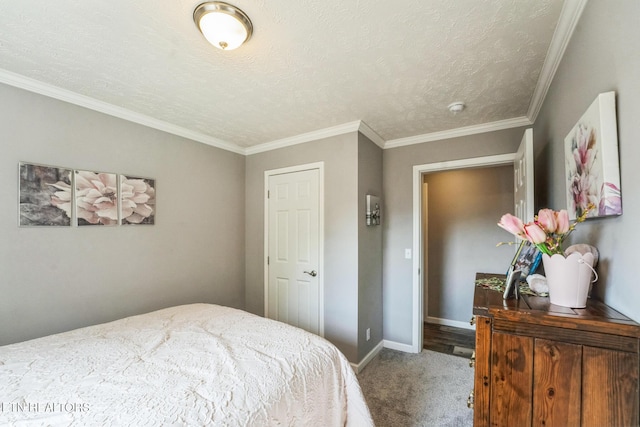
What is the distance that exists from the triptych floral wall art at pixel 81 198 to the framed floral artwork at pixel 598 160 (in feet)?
9.59

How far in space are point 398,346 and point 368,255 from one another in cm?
114

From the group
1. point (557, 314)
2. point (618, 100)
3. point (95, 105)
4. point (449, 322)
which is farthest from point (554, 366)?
point (449, 322)

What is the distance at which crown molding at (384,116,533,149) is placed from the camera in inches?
97.8

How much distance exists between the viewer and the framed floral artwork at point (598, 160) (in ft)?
2.90

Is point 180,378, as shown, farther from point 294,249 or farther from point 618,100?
point 618,100

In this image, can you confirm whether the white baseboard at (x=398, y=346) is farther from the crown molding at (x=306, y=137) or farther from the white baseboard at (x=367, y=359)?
the crown molding at (x=306, y=137)

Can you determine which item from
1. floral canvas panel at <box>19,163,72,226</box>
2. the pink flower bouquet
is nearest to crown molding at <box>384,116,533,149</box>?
the pink flower bouquet

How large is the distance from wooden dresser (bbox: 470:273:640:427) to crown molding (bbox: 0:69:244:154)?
2821 millimetres

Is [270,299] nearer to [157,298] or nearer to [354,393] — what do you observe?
[157,298]

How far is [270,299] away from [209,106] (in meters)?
2.12

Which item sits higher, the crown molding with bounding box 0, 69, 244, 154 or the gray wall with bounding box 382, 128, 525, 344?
the crown molding with bounding box 0, 69, 244, 154

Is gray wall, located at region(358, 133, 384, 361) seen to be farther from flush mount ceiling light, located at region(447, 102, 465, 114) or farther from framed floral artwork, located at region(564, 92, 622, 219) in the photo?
framed floral artwork, located at region(564, 92, 622, 219)

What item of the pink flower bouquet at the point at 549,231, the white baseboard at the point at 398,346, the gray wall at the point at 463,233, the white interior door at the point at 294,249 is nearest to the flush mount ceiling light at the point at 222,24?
the pink flower bouquet at the point at 549,231

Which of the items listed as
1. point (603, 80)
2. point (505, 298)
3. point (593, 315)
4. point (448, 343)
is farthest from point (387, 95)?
point (448, 343)
